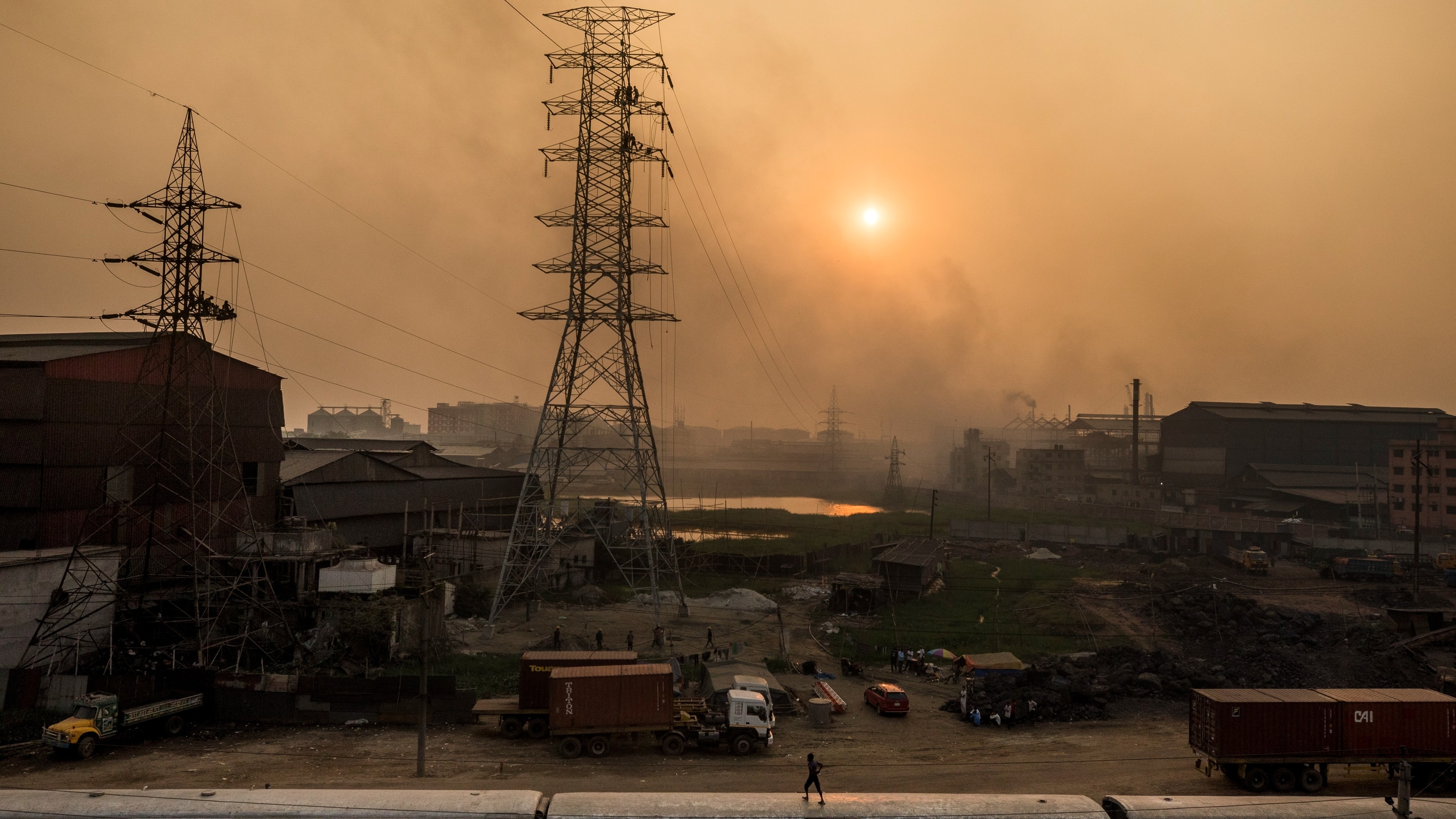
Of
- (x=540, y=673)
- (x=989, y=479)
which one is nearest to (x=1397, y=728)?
(x=540, y=673)

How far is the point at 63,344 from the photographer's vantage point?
4134cm

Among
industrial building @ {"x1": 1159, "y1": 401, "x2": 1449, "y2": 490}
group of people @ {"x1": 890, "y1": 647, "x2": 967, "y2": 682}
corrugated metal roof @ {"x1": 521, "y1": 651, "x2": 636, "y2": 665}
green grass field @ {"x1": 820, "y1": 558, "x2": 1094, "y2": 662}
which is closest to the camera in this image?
corrugated metal roof @ {"x1": 521, "y1": 651, "x2": 636, "y2": 665}

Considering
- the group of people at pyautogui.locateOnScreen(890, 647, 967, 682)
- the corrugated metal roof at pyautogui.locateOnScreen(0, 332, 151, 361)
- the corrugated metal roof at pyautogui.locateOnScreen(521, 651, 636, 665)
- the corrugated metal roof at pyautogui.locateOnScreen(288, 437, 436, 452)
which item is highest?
the corrugated metal roof at pyautogui.locateOnScreen(0, 332, 151, 361)

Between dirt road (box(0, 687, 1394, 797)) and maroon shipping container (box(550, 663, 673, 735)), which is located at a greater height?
maroon shipping container (box(550, 663, 673, 735))

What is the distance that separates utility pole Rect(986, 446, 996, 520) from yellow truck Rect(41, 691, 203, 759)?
6519 centimetres

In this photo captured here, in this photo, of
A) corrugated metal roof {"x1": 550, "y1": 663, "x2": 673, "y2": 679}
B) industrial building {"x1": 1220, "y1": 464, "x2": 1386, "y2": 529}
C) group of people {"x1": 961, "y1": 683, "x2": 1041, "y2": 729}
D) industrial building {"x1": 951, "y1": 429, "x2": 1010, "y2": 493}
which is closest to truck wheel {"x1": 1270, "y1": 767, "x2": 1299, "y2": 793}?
group of people {"x1": 961, "y1": 683, "x2": 1041, "y2": 729}

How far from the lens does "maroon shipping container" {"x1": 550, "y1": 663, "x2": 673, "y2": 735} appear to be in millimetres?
23328

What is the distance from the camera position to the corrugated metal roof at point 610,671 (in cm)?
2381

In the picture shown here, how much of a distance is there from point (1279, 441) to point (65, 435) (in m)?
132

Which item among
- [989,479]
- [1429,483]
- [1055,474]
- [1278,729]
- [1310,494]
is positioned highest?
[1429,483]


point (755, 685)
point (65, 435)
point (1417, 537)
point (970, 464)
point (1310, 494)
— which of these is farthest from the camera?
point (970, 464)

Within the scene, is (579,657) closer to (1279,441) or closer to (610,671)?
(610,671)

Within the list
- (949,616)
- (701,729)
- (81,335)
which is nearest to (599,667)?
(701,729)

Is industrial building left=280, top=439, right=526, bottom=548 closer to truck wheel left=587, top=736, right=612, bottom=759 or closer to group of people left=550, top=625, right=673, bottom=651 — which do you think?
group of people left=550, top=625, right=673, bottom=651
